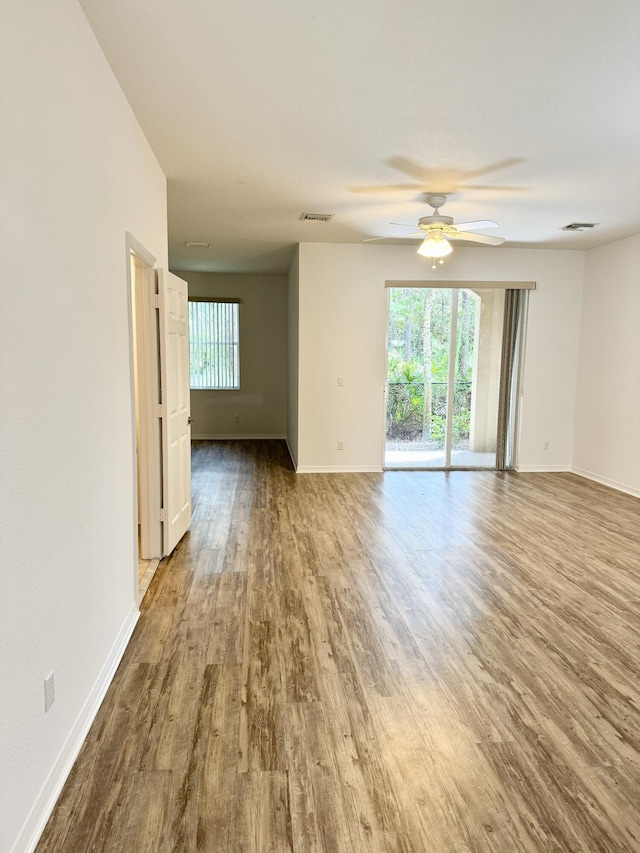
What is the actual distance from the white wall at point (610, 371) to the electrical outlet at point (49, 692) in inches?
230

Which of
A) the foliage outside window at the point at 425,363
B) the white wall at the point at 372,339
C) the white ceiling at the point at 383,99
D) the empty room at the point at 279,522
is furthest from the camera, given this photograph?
the foliage outside window at the point at 425,363

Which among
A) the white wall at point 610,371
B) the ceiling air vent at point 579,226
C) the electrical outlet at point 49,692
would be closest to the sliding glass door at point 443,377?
Answer: the white wall at point 610,371

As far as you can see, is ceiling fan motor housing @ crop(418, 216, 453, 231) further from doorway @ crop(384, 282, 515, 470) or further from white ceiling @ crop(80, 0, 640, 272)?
doorway @ crop(384, 282, 515, 470)

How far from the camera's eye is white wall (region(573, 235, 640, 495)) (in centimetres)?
580

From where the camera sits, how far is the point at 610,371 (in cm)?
621

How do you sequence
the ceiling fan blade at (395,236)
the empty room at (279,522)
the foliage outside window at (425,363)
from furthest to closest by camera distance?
the foliage outside window at (425,363)
the ceiling fan blade at (395,236)
the empty room at (279,522)

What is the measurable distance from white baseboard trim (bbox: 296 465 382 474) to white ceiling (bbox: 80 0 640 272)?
312 centimetres

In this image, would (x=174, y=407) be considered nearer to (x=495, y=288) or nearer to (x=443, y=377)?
(x=443, y=377)

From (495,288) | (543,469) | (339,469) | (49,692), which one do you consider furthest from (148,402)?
(543,469)

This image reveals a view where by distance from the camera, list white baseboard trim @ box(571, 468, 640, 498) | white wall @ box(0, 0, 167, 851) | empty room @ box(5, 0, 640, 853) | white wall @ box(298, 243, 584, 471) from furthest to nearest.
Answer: white wall @ box(298, 243, 584, 471) → white baseboard trim @ box(571, 468, 640, 498) → empty room @ box(5, 0, 640, 853) → white wall @ box(0, 0, 167, 851)

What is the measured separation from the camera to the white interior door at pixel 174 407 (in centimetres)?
363

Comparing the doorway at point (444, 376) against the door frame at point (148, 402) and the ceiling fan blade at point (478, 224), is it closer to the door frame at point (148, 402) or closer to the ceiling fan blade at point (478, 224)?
the ceiling fan blade at point (478, 224)

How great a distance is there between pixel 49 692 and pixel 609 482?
621 cm

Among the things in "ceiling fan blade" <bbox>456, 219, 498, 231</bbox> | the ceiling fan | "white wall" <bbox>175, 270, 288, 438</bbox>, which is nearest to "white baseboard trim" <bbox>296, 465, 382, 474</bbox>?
"white wall" <bbox>175, 270, 288, 438</bbox>
